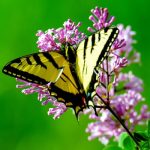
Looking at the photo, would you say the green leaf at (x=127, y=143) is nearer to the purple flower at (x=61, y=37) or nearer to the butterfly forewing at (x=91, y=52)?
the butterfly forewing at (x=91, y=52)

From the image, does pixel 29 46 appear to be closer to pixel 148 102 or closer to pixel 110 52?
pixel 148 102

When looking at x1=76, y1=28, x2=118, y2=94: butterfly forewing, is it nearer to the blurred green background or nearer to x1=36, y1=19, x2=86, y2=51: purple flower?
x1=36, y1=19, x2=86, y2=51: purple flower

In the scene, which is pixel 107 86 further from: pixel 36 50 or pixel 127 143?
pixel 36 50

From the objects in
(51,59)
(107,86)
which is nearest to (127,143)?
(107,86)

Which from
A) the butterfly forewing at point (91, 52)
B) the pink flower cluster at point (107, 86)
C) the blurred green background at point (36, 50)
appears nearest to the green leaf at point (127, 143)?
the pink flower cluster at point (107, 86)

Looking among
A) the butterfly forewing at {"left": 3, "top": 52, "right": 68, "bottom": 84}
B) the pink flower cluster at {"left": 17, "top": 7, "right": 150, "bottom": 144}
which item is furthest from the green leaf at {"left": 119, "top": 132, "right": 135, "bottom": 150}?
the butterfly forewing at {"left": 3, "top": 52, "right": 68, "bottom": 84}

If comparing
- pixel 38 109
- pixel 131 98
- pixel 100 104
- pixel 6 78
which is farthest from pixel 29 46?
pixel 100 104
